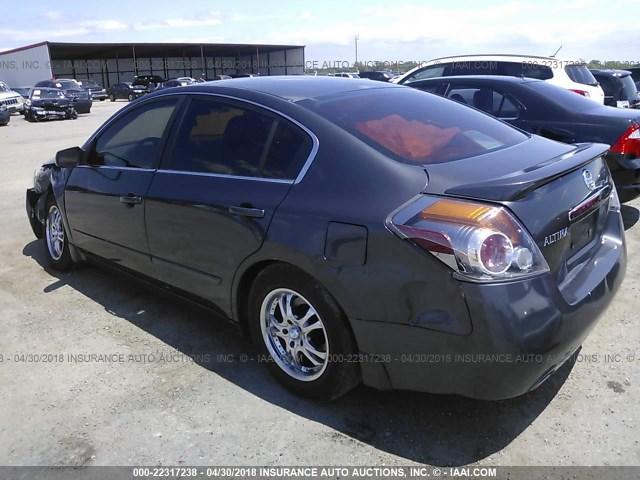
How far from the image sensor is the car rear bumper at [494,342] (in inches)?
87.3

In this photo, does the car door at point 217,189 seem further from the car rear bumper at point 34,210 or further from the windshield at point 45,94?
the windshield at point 45,94

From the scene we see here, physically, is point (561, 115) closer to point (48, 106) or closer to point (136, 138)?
point (136, 138)

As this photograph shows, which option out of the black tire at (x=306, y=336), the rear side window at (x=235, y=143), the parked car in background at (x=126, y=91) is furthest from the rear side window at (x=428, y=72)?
the parked car in background at (x=126, y=91)

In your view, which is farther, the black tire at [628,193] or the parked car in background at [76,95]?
the parked car in background at [76,95]

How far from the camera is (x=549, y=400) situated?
289 cm

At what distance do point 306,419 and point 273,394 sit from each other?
0.97 feet

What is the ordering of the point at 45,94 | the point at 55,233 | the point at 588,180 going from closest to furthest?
the point at 588,180, the point at 55,233, the point at 45,94

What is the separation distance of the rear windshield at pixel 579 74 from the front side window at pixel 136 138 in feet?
23.9

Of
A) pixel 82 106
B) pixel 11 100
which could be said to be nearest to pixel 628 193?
pixel 11 100

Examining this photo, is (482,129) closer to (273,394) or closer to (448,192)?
(448,192)

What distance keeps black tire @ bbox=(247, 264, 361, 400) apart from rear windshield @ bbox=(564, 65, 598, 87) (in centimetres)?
772

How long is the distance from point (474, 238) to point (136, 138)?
2.64 meters

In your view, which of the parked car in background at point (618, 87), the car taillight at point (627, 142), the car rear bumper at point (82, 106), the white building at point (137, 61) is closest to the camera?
the car taillight at point (627, 142)

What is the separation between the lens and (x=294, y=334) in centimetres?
290
